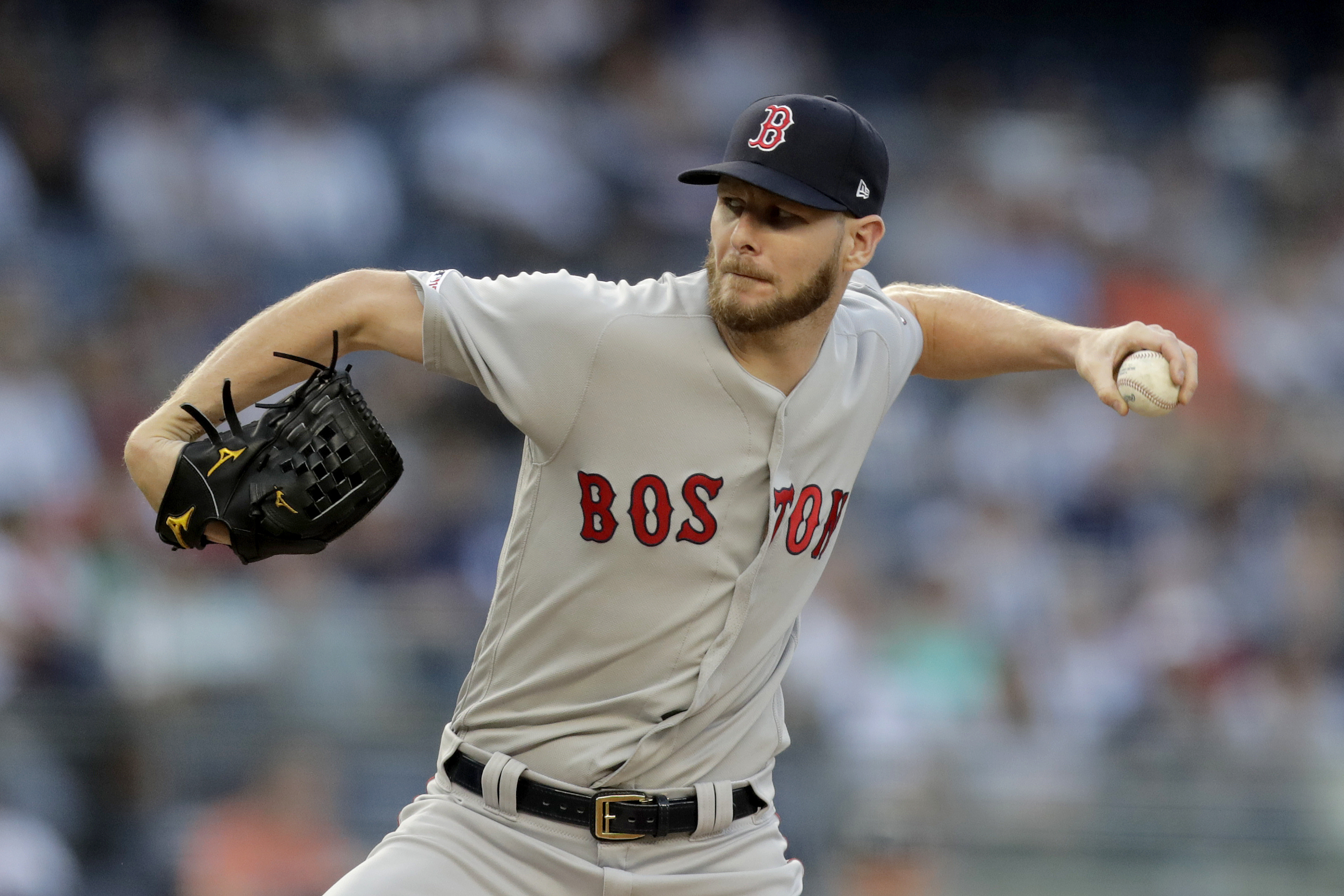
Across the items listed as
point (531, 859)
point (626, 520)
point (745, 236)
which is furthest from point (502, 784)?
point (745, 236)

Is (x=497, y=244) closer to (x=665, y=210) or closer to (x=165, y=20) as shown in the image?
(x=665, y=210)

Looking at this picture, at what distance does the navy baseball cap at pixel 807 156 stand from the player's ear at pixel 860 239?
0.02 m

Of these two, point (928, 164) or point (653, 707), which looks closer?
point (653, 707)

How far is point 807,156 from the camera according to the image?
2904mm

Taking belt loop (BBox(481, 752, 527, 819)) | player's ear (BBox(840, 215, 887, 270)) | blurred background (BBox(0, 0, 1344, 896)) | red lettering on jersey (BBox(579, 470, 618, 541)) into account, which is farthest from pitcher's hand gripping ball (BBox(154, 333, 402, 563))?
blurred background (BBox(0, 0, 1344, 896))

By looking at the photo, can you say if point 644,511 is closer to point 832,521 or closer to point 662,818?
point 832,521

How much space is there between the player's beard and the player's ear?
0.25 feet

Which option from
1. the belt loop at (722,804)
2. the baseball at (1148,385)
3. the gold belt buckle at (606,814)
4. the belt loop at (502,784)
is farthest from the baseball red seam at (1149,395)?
the belt loop at (502,784)

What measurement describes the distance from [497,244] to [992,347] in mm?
5207

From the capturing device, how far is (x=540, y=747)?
294 cm

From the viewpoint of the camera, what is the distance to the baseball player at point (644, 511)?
284 cm

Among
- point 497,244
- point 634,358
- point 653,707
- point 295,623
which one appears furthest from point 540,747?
point 497,244

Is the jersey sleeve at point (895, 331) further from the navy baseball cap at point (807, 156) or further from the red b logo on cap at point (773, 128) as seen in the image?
the red b logo on cap at point (773, 128)

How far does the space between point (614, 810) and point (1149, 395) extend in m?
1.21
